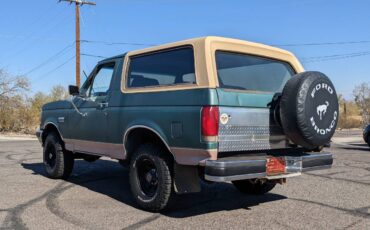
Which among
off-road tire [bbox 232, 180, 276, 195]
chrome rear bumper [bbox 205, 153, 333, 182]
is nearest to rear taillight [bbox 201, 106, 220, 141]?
chrome rear bumper [bbox 205, 153, 333, 182]

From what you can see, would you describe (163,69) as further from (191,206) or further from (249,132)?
(191,206)

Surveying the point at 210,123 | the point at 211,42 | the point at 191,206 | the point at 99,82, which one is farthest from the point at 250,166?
the point at 99,82

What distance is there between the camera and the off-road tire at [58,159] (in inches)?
318

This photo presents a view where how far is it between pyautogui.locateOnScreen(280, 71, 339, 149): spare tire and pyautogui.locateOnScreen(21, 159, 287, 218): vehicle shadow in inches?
51.9

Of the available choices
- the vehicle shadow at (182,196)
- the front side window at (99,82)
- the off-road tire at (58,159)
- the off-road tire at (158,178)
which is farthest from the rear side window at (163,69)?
the off-road tire at (58,159)

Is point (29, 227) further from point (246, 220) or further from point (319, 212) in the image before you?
point (319, 212)

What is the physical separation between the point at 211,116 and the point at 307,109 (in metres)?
1.15

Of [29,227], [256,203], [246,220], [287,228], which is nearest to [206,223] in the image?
[246,220]

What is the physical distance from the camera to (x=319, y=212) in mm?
5672

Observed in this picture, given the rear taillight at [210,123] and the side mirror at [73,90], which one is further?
the side mirror at [73,90]

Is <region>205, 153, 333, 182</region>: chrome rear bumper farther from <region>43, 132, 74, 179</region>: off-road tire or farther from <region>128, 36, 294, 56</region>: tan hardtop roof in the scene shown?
<region>43, 132, 74, 179</region>: off-road tire

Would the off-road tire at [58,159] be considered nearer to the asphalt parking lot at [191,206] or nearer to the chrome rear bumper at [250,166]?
the asphalt parking lot at [191,206]

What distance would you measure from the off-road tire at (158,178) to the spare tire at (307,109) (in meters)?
1.51

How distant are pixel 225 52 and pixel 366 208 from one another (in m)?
2.75
